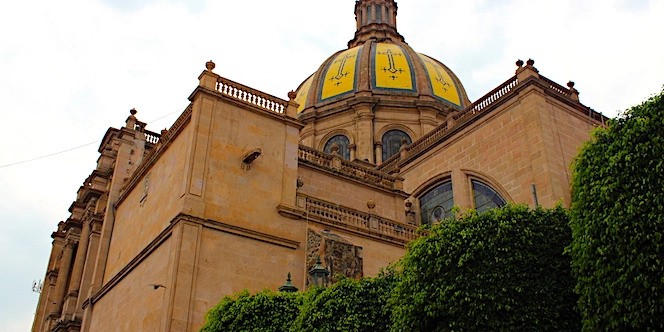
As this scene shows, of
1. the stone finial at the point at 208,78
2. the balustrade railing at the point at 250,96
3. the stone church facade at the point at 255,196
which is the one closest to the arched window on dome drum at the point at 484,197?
the stone church facade at the point at 255,196

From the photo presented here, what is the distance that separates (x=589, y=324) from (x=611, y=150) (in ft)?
7.54

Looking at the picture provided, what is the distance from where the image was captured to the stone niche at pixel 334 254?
17.3 m

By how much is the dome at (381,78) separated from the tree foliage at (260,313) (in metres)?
24.6

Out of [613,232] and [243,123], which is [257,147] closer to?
[243,123]

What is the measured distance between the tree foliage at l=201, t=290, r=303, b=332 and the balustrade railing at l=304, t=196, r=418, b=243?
18.7ft

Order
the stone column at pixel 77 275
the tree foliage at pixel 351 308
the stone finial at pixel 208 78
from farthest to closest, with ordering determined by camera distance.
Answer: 1. the stone column at pixel 77 275
2. the stone finial at pixel 208 78
3. the tree foliage at pixel 351 308

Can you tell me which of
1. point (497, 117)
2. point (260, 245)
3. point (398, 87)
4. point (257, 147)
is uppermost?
point (398, 87)

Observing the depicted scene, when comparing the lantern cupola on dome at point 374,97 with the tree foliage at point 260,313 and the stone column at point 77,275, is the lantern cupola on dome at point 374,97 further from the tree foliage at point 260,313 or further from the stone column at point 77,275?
the tree foliage at point 260,313

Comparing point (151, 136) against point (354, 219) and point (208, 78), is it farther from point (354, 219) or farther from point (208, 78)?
point (354, 219)

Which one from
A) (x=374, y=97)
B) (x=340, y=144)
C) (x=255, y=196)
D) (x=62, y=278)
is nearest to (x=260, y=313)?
(x=255, y=196)

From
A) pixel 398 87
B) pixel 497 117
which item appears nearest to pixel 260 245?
pixel 497 117

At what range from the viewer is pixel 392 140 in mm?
35406

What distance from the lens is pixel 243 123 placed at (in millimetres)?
18578

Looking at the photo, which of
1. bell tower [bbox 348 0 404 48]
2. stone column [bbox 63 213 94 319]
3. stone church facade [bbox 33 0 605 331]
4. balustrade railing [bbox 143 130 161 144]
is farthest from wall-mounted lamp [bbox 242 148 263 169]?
bell tower [bbox 348 0 404 48]
